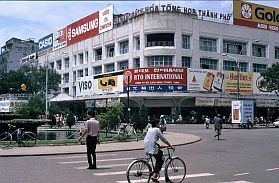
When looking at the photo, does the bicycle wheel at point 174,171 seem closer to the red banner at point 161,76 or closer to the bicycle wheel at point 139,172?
the bicycle wheel at point 139,172

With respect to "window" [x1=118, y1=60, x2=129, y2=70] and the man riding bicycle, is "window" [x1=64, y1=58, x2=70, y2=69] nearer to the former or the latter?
"window" [x1=118, y1=60, x2=129, y2=70]

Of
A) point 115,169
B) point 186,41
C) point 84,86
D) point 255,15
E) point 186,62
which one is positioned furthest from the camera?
point 84,86

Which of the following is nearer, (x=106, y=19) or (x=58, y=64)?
(x=106, y=19)

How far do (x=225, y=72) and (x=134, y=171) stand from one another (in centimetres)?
5995

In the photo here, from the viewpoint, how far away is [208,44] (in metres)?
68.4

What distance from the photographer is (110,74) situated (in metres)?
69.5

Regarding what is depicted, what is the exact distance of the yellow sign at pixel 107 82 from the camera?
68144mm

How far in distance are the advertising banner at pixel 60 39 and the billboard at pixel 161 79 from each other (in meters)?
35.0

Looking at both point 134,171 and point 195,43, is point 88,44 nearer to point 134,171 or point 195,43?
point 195,43

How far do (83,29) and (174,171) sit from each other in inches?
2989

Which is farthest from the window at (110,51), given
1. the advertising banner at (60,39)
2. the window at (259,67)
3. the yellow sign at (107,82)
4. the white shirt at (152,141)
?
the white shirt at (152,141)

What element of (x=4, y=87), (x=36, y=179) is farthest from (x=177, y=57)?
(x=36, y=179)

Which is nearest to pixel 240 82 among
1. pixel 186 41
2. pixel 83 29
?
pixel 186 41

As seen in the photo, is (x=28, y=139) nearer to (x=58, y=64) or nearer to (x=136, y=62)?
(x=136, y=62)
